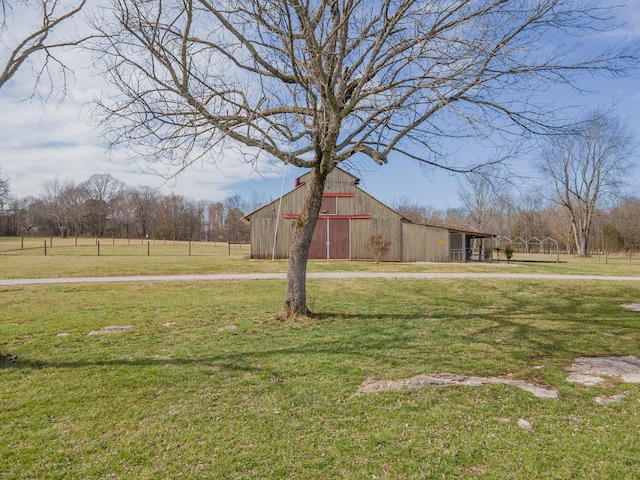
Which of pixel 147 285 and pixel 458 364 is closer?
pixel 458 364

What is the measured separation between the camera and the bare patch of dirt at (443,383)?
418cm

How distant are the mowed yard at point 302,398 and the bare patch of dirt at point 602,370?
141 millimetres

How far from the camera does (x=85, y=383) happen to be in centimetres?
444

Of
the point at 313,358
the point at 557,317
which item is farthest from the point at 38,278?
the point at 557,317

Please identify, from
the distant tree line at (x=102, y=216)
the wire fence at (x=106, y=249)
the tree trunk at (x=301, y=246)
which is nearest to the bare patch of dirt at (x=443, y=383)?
the tree trunk at (x=301, y=246)

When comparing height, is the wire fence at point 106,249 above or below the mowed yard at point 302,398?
above

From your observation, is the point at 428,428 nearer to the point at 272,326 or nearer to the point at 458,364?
the point at 458,364

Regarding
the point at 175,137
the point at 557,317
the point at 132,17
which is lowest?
the point at 557,317

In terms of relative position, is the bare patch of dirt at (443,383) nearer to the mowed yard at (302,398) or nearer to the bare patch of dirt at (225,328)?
the mowed yard at (302,398)

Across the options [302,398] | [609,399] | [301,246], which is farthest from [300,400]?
[301,246]

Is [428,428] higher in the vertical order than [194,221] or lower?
lower

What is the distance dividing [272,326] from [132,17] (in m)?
5.59

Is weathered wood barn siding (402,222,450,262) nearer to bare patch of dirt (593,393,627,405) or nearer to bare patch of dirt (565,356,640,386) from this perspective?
bare patch of dirt (565,356,640,386)

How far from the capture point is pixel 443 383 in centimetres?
441
